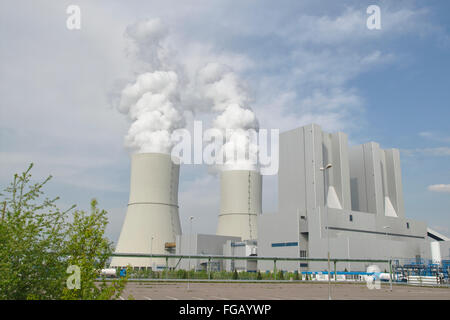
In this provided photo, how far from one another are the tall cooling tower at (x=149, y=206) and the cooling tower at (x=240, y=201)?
838 cm

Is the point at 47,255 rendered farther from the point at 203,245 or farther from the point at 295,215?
the point at 203,245

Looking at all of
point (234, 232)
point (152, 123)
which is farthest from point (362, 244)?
point (152, 123)

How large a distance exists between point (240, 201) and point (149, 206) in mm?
11640

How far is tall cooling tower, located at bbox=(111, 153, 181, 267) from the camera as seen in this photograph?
3950 centimetres

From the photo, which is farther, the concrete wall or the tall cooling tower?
the concrete wall

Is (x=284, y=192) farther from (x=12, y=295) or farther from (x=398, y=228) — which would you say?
(x=12, y=295)

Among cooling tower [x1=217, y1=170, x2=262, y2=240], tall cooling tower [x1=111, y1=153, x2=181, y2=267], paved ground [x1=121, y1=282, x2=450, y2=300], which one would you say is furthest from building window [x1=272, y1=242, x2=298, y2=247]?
paved ground [x1=121, y1=282, x2=450, y2=300]

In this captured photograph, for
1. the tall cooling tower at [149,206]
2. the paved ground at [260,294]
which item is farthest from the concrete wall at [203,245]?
the paved ground at [260,294]

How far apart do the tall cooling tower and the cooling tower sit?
330 inches

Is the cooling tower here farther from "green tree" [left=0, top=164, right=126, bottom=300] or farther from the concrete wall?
"green tree" [left=0, top=164, right=126, bottom=300]

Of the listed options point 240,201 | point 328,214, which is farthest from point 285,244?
point 240,201

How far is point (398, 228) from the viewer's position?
51.3 m
